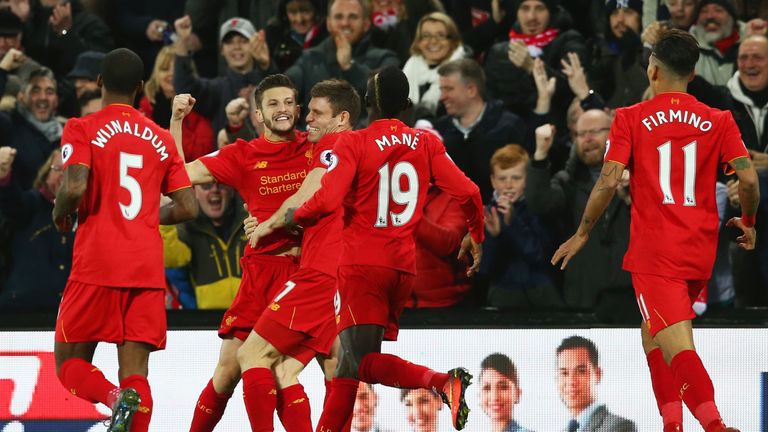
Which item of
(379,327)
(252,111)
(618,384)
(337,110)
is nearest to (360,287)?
(379,327)

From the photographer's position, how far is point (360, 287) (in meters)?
7.16

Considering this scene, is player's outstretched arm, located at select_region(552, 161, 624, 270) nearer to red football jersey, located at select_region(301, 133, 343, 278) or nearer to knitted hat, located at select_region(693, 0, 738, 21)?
red football jersey, located at select_region(301, 133, 343, 278)

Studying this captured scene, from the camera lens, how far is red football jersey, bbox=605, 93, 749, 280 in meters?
6.80

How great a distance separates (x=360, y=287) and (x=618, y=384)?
2.40 metres

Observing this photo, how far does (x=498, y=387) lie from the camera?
8742 mm

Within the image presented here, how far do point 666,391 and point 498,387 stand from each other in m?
1.96

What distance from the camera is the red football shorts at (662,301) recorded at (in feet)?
22.1

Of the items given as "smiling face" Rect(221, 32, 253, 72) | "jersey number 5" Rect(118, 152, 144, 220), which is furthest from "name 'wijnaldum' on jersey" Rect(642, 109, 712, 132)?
"smiling face" Rect(221, 32, 253, 72)

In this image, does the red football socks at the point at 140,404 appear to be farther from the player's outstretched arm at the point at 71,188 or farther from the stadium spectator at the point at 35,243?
the stadium spectator at the point at 35,243

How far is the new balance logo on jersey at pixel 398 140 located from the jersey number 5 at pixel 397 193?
105 mm

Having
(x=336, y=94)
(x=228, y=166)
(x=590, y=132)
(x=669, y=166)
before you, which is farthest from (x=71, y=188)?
(x=590, y=132)

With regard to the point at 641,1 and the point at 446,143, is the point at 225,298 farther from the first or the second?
the point at 641,1

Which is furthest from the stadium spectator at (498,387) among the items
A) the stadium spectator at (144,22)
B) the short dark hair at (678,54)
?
the stadium spectator at (144,22)

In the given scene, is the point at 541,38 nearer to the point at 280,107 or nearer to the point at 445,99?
the point at 445,99
